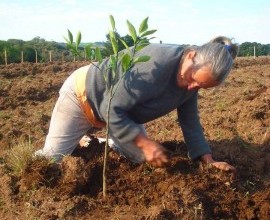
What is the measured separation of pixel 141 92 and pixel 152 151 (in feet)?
1.40

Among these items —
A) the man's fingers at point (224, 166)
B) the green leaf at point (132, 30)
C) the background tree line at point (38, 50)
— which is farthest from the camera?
the background tree line at point (38, 50)

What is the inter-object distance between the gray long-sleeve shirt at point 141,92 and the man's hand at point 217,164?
58 centimetres

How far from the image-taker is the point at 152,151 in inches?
123

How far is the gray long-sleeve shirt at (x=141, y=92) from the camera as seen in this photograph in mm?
3172

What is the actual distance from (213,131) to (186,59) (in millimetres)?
2578

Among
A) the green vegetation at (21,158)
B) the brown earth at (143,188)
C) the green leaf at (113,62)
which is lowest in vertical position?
the brown earth at (143,188)

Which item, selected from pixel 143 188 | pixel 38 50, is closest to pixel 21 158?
pixel 143 188

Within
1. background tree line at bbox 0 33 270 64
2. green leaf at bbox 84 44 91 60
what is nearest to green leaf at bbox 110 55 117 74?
green leaf at bbox 84 44 91 60

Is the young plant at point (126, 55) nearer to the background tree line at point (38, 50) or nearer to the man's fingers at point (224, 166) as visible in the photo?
the man's fingers at point (224, 166)

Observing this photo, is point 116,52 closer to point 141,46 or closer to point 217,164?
point 141,46

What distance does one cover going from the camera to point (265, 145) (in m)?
4.90

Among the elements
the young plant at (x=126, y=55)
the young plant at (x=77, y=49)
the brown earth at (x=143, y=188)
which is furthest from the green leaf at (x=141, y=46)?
the brown earth at (x=143, y=188)

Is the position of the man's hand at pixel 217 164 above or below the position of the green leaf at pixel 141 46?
below

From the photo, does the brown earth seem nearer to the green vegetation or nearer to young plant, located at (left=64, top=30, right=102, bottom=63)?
the green vegetation
